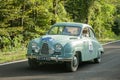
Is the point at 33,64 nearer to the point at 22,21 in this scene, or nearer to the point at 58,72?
the point at 58,72

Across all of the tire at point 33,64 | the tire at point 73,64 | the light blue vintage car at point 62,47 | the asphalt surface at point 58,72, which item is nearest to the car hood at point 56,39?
the light blue vintage car at point 62,47

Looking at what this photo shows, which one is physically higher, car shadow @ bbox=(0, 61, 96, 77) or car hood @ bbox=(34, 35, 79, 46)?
car hood @ bbox=(34, 35, 79, 46)

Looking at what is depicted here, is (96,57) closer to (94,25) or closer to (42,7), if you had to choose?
(42,7)

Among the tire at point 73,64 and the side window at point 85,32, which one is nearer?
the tire at point 73,64

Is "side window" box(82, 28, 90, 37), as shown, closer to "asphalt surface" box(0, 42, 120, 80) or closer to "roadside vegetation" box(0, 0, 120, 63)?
"asphalt surface" box(0, 42, 120, 80)

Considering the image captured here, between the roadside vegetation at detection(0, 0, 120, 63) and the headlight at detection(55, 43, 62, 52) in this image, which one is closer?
the headlight at detection(55, 43, 62, 52)

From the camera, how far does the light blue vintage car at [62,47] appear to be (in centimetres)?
1325

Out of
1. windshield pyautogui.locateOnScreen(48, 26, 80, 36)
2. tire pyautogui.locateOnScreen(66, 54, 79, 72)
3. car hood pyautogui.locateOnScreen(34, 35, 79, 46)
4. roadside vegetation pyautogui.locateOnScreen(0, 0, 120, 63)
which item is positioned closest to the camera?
car hood pyautogui.locateOnScreen(34, 35, 79, 46)

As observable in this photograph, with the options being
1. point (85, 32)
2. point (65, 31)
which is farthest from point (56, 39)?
point (85, 32)

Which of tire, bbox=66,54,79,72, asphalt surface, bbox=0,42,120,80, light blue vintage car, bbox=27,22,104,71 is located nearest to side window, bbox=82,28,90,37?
light blue vintage car, bbox=27,22,104,71

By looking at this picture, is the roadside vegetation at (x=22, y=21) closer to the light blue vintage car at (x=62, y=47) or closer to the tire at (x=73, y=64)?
the light blue vintage car at (x=62, y=47)

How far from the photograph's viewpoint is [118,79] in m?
12.2

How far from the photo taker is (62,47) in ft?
43.3

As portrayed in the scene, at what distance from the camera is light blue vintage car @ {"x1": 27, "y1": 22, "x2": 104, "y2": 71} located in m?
13.2
